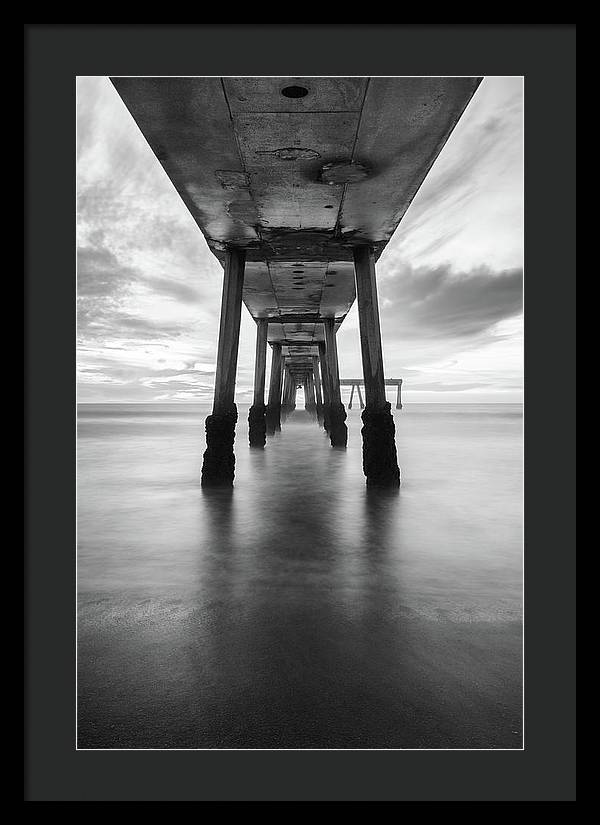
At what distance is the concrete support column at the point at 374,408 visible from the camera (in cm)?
754

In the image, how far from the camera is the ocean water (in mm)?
1742

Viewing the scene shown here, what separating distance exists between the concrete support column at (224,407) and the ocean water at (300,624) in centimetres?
141

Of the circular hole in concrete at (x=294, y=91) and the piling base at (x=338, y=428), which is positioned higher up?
the circular hole in concrete at (x=294, y=91)

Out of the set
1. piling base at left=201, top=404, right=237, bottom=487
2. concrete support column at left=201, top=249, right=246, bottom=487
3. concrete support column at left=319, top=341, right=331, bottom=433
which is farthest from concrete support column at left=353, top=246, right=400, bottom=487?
concrete support column at left=319, top=341, right=331, bottom=433

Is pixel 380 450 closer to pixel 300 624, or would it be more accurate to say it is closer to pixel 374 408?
pixel 374 408

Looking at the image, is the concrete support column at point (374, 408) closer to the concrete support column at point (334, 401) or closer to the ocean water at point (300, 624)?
the ocean water at point (300, 624)

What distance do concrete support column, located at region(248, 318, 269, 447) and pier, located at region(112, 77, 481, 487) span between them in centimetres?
476

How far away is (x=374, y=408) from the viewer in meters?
7.81

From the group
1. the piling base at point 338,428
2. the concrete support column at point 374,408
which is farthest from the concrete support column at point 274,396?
the concrete support column at point 374,408

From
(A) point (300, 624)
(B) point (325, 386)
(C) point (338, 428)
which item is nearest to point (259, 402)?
(C) point (338, 428)

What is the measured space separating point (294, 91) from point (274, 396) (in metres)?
15.6
